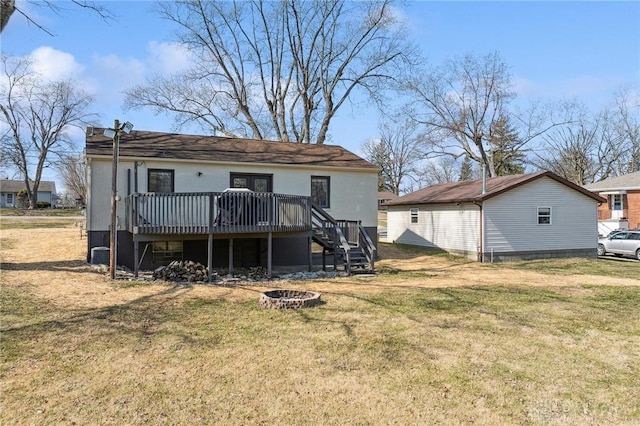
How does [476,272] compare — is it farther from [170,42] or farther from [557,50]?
[170,42]

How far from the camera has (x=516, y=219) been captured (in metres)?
18.5

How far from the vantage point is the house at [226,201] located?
11.4 metres

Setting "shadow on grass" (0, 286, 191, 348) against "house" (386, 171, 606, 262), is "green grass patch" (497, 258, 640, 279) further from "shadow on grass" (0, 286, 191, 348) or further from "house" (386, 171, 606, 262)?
"shadow on grass" (0, 286, 191, 348)

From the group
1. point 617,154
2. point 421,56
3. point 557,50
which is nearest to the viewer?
point 557,50

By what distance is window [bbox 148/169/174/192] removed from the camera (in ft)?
46.3

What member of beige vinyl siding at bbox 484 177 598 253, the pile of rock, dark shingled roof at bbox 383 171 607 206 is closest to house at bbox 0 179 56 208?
dark shingled roof at bbox 383 171 607 206

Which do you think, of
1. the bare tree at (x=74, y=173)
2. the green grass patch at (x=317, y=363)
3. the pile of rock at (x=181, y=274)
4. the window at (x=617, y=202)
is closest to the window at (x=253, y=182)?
the pile of rock at (x=181, y=274)

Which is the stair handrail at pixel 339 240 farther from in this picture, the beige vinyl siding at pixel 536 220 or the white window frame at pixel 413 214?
the white window frame at pixel 413 214

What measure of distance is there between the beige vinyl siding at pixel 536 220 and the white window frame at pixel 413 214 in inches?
195

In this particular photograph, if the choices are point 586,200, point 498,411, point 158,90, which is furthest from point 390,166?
point 498,411

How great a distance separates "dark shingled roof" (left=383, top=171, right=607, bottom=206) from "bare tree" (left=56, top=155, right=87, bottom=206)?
38.7 m

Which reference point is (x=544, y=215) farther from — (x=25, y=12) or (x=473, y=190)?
(x=25, y=12)

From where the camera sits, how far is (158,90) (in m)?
30.4

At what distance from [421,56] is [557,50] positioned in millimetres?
13453
